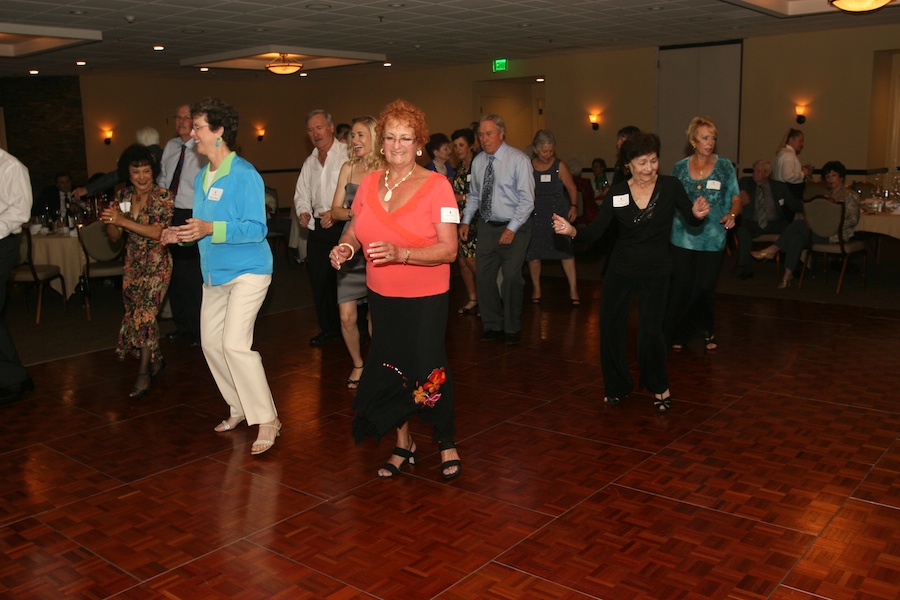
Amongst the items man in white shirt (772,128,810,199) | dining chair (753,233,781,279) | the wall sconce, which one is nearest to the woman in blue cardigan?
the wall sconce

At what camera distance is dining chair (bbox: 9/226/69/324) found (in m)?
7.63

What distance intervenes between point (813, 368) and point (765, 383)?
55 cm

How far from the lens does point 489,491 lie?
3732mm

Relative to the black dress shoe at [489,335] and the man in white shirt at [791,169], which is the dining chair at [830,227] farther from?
the black dress shoe at [489,335]

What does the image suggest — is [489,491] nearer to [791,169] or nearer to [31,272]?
[31,272]

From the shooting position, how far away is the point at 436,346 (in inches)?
143

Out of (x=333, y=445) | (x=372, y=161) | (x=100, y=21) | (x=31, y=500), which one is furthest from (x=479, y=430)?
(x=100, y=21)

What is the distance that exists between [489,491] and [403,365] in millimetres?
690

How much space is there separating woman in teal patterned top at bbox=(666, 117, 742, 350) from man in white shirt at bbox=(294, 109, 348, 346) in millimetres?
2360

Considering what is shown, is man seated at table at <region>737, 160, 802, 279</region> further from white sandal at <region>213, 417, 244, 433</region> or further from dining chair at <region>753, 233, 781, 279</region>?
white sandal at <region>213, 417, 244, 433</region>

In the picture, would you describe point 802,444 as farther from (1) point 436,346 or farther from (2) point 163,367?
(2) point 163,367

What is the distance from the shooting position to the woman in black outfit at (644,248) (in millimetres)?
4496

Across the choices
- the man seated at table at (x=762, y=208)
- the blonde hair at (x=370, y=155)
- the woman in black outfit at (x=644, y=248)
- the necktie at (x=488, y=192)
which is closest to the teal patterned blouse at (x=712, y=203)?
the woman in black outfit at (x=644, y=248)

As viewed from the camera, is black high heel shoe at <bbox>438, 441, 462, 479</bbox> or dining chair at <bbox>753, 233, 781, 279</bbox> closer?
black high heel shoe at <bbox>438, 441, 462, 479</bbox>
